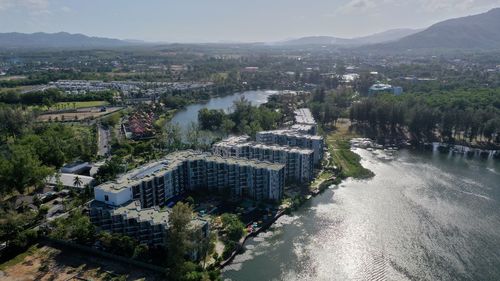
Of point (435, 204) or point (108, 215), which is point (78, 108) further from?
point (435, 204)

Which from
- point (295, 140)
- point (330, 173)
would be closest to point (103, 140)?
point (295, 140)

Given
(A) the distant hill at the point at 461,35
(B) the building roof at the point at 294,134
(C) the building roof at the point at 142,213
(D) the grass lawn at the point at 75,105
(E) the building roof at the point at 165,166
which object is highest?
(A) the distant hill at the point at 461,35

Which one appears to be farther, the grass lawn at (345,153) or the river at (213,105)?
the river at (213,105)

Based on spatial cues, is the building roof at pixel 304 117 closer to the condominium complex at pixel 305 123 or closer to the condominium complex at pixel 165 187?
the condominium complex at pixel 305 123

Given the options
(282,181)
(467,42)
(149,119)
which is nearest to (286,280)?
(282,181)

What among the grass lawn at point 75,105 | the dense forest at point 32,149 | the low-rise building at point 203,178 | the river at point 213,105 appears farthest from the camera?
the grass lawn at point 75,105

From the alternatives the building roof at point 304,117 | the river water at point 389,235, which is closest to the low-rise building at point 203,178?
the river water at point 389,235
